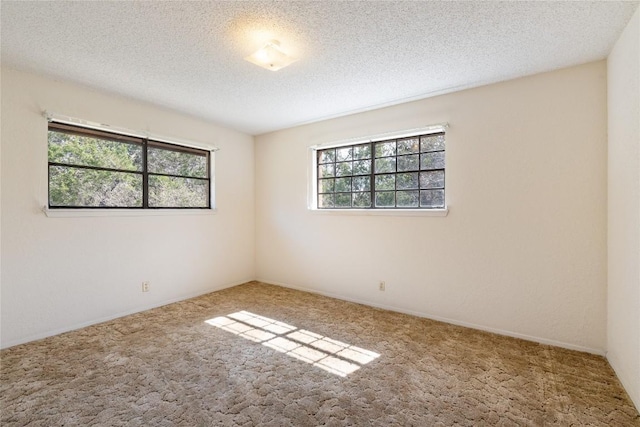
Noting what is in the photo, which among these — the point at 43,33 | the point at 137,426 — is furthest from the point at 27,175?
the point at 137,426

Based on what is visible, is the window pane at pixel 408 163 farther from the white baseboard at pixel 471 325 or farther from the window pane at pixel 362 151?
the white baseboard at pixel 471 325

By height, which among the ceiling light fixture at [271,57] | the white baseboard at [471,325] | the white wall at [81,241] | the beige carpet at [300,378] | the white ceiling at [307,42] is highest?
the white ceiling at [307,42]

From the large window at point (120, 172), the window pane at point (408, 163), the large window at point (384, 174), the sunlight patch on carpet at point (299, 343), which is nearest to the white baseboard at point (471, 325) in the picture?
the sunlight patch on carpet at point (299, 343)

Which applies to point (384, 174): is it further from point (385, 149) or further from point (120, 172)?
point (120, 172)

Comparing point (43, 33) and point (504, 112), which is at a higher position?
point (43, 33)

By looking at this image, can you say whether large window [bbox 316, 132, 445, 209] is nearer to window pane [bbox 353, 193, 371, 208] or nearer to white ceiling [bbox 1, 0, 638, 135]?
window pane [bbox 353, 193, 371, 208]

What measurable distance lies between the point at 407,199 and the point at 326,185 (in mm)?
1281

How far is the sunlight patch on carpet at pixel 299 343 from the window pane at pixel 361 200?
180cm

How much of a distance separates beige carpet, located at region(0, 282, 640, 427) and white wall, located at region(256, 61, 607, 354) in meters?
0.32

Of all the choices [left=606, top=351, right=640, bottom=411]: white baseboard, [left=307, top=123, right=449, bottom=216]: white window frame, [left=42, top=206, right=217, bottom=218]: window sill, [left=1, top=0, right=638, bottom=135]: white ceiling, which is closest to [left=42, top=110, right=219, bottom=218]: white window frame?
[left=42, top=206, right=217, bottom=218]: window sill

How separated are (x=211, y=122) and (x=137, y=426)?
12.3 feet

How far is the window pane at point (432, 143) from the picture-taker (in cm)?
346

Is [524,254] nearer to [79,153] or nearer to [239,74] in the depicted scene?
[239,74]

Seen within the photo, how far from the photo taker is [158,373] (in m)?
2.27
